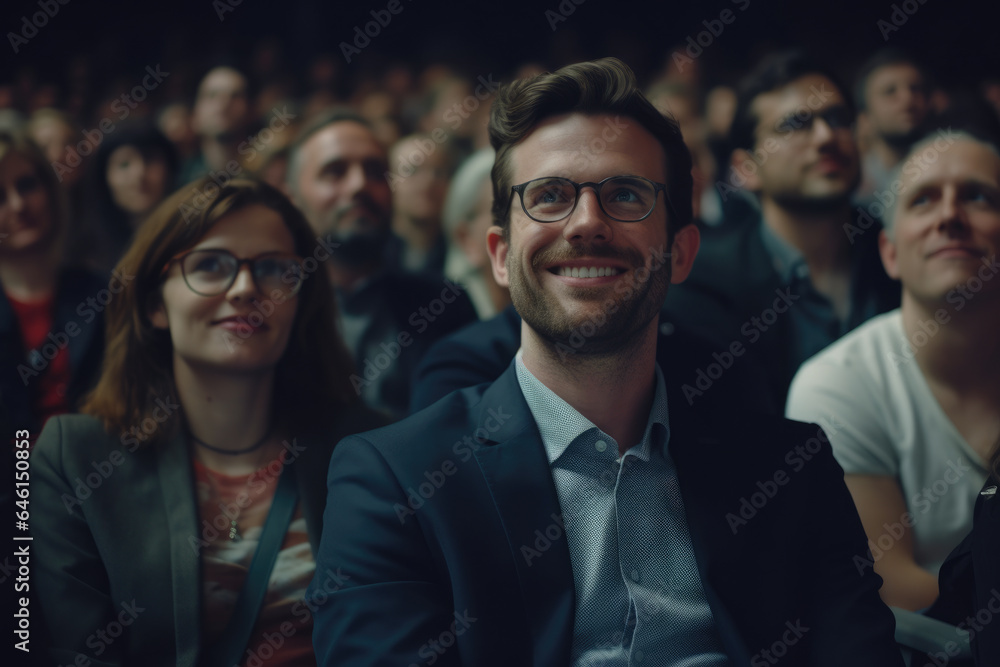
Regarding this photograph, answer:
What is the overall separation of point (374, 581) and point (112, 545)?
0.83 metres

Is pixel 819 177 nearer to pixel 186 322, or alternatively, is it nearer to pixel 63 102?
pixel 186 322

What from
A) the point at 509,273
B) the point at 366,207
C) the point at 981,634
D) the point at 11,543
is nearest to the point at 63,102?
the point at 366,207

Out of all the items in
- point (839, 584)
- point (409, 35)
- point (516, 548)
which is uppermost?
point (409, 35)

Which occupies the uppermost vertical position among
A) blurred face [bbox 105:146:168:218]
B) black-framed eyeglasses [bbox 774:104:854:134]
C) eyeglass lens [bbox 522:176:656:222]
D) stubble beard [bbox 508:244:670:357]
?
blurred face [bbox 105:146:168:218]

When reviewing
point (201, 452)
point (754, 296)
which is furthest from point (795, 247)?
point (201, 452)

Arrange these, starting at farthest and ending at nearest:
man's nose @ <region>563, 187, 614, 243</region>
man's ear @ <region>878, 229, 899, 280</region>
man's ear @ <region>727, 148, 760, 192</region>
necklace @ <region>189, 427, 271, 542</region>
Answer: man's ear @ <region>727, 148, 760, 192</region> < man's ear @ <region>878, 229, 899, 280</region> < necklace @ <region>189, 427, 271, 542</region> < man's nose @ <region>563, 187, 614, 243</region>

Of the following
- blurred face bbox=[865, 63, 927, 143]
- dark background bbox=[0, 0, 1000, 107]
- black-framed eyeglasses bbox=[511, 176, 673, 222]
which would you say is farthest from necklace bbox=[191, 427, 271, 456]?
blurred face bbox=[865, 63, 927, 143]

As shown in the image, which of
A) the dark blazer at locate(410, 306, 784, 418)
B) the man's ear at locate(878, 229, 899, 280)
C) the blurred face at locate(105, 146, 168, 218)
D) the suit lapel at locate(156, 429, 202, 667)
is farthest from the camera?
the blurred face at locate(105, 146, 168, 218)

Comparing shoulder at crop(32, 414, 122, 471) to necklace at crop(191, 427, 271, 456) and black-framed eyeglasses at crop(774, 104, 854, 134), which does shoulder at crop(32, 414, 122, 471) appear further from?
black-framed eyeglasses at crop(774, 104, 854, 134)

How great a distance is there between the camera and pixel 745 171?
322 centimetres

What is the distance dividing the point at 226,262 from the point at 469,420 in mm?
830

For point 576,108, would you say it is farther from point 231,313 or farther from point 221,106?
point 221,106

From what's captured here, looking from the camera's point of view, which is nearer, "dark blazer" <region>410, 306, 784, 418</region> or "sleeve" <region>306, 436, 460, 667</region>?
"sleeve" <region>306, 436, 460, 667</region>

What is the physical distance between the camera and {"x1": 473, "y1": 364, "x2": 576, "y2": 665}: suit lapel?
62.1 inches
